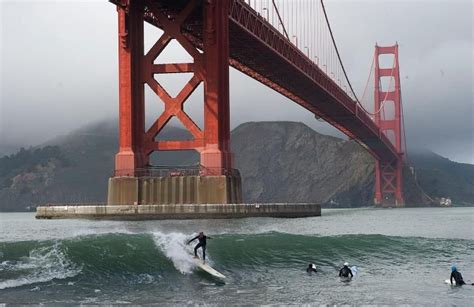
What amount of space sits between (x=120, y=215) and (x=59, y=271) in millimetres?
22207

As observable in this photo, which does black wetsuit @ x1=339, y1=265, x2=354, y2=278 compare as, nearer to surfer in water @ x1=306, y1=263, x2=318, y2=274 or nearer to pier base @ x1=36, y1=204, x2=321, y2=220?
surfer in water @ x1=306, y1=263, x2=318, y2=274

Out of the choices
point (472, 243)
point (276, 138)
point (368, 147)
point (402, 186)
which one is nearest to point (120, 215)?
point (472, 243)

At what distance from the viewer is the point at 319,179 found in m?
156

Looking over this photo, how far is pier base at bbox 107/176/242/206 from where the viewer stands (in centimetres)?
4091

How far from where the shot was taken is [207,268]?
62.1ft

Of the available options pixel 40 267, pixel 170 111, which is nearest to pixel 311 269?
pixel 40 267

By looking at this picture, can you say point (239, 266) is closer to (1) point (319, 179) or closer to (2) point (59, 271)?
(2) point (59, 271)

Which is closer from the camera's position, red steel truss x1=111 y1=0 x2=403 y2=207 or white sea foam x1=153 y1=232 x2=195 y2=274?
white sea foam x1=153 y1=232 x2=195 y2=274

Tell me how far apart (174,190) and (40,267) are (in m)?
23.4

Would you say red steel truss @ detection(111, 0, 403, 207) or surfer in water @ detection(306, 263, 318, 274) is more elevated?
red steel truss @ detection(111, 0, 403, 207)

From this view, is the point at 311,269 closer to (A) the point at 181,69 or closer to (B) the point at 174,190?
(B) the point at 174,190

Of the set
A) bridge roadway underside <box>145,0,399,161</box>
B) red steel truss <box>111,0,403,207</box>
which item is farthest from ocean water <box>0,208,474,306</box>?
bridge roadway underside <box>145,0,399,161</box>

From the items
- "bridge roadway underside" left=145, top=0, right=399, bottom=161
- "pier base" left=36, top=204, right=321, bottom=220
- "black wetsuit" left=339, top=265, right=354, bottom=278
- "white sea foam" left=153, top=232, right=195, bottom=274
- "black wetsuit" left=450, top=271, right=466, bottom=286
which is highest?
"bridge roadway underside" left=145, top=0, right=399, bottom=161

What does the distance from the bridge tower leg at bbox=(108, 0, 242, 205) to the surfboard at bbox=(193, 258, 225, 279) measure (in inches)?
849
